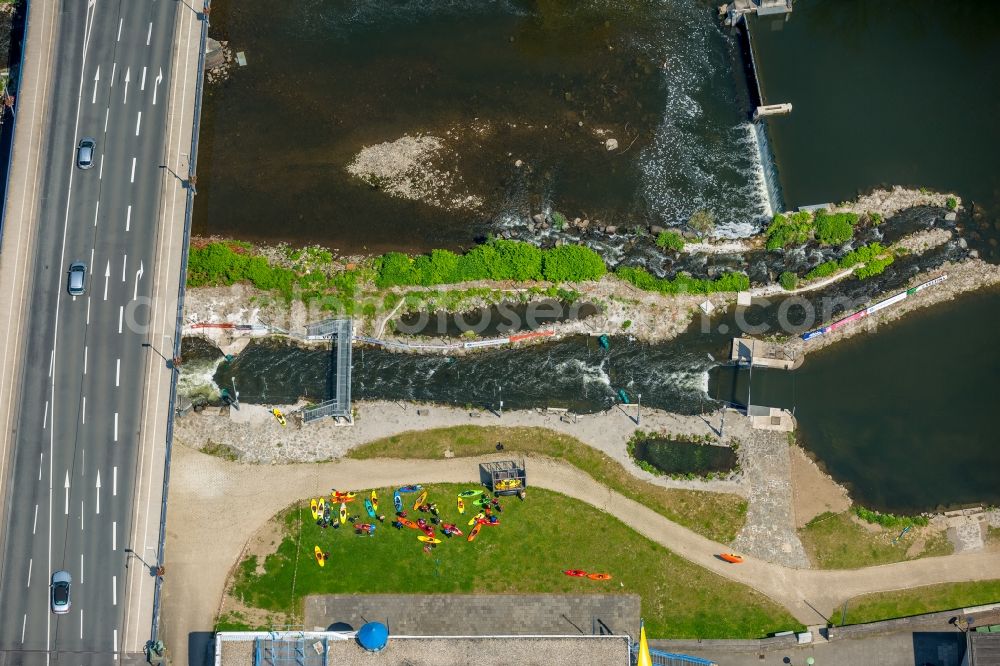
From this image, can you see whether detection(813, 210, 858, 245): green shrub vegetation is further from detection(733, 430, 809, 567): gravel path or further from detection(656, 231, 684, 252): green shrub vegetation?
detection(733, 430, 809, 567): gravel path

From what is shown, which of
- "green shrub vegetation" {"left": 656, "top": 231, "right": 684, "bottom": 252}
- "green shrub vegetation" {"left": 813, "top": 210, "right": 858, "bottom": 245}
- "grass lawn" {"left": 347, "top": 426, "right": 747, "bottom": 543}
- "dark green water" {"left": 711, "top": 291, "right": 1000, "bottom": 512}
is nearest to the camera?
"grass lawn" {"left": 347, "top": 426, "right": 747, "bottom": 543}

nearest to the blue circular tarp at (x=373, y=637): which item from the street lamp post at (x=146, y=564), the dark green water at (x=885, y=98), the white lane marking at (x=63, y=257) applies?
the street lamp post at (x=146, y=564)

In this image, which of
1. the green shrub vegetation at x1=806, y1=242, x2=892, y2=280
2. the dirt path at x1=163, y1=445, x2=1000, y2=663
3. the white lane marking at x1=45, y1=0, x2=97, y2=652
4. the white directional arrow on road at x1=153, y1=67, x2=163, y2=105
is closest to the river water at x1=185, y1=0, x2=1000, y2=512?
the green shrub vegetation at x1=806, y1=242, x2=892, y2=280

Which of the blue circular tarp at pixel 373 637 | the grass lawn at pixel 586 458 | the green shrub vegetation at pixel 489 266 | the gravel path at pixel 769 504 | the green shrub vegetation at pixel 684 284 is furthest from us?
the green shrub vegetation at pixel 684 284

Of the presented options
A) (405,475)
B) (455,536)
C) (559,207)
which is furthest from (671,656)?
(559,207)

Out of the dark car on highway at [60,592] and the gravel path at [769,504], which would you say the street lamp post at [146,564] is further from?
the gravel path at [769,504]

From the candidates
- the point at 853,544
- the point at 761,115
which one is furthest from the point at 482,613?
the point at 761,115
